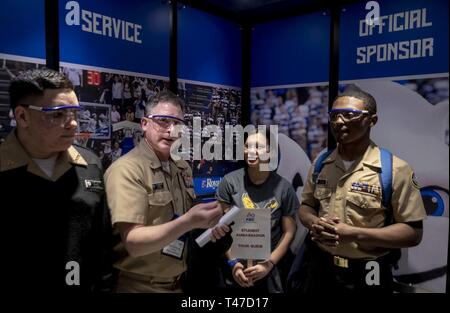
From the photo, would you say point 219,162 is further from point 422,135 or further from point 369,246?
point 422,135

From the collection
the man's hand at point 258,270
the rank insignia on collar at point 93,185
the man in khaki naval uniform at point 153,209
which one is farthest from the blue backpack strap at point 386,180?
the rank insignia on collar at point 93,185

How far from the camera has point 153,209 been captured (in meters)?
1.70

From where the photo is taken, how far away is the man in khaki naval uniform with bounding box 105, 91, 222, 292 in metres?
1.58

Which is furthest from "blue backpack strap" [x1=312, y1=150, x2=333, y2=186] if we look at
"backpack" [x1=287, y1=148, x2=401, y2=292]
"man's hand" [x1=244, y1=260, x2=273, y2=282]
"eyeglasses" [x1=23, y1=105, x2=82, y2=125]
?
"eyeglasses" [x1=23, y1=105, x2=82, y2=125]

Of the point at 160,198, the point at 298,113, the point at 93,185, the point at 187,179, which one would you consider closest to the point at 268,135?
the point at 298,113

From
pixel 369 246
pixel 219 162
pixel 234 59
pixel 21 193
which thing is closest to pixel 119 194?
pixel 21 193

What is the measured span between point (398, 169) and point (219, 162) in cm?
104

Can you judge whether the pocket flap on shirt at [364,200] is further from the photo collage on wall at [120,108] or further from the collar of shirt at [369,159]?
the photo collage on wall at [120,108]

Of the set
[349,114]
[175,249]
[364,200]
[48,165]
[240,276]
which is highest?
[349,114]

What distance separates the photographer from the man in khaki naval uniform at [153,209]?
62.2 inches

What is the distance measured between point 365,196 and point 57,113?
5.45ft

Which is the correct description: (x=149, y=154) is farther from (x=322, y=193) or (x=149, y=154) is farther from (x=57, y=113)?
(x=322, y=193)

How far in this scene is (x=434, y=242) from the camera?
6.31 ft
